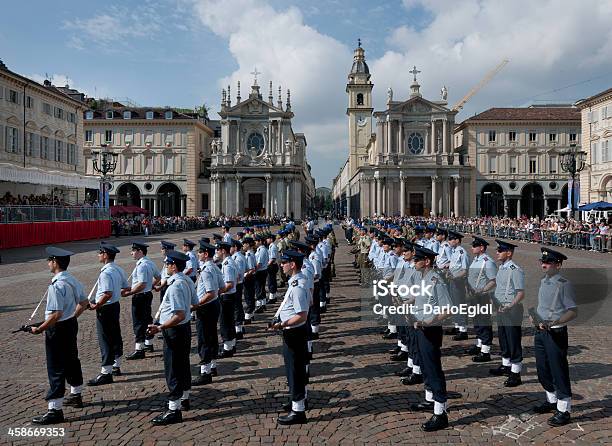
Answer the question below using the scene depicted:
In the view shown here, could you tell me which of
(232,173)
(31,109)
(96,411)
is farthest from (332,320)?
(232,173)

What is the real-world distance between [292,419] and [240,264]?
502 cm

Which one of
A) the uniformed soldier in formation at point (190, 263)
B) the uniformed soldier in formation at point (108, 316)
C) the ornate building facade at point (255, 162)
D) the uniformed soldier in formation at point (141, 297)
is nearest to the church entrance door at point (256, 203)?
the ornate building facade at point (255, 162)

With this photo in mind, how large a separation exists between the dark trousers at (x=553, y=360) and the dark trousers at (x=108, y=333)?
19.6 ft

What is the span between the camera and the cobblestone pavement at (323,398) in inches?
239

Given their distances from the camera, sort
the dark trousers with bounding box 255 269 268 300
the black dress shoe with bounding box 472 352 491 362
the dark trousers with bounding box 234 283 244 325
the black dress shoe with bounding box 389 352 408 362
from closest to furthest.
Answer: the black dress shoe with bounding box 472 352 491 362 → the black dress shoe with bounding box 389 352 408 362 → the dark trousers with bounding box 234 283 244 325 → the dark trousers with bounding box 255 269 268 300

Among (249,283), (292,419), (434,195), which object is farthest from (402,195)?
(292,419)

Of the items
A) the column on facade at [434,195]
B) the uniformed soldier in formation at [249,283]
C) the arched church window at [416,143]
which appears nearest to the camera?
the uniformed soldier in formation at [249,283]

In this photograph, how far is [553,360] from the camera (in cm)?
639

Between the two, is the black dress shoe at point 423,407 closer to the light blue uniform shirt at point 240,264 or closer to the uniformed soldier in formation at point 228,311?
the uniformed soldier in formation at point 228,311

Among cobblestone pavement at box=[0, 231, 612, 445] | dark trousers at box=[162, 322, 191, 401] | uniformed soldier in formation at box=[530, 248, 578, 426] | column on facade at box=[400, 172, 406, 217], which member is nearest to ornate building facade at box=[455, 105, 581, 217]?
column on facade at box=[400, 172, 406, 217]

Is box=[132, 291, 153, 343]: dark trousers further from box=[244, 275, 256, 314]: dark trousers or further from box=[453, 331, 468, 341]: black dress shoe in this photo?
box=[453, 331, 468, 341]: black dress shoe

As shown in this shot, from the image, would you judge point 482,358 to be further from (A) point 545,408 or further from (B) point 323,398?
(B) point 323,398

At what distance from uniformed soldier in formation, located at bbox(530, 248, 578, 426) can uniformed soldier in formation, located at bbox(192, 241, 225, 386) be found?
4.56 metres

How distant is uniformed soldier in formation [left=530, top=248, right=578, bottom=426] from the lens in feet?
20.7
